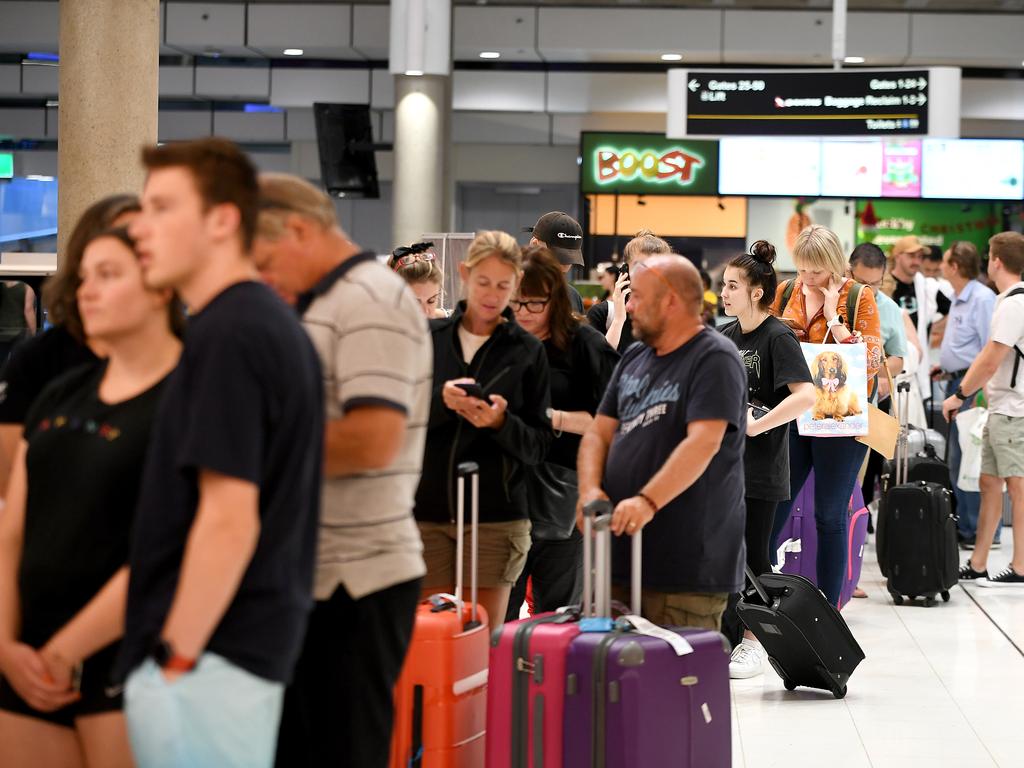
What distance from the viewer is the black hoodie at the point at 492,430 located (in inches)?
153

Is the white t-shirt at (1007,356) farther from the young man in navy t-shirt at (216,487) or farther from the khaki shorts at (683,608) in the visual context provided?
the young man in navy t-shirt at (216,487)

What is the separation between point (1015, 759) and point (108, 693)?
3351mm

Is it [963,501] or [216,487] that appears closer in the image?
[216,487]

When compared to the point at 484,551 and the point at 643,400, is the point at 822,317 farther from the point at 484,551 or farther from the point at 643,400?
the point at 484,551

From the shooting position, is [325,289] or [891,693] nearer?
[325,289]

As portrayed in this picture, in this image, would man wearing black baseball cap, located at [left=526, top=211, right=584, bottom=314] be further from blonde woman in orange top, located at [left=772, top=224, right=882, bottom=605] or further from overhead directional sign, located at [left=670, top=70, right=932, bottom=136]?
overhead directional sign, located at [left=670, top=70, right=932, bottom=136]

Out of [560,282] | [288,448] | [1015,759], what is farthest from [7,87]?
[288,448]

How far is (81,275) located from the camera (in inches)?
103

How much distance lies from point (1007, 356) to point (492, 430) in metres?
4.63

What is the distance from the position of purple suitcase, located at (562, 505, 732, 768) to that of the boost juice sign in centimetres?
1022

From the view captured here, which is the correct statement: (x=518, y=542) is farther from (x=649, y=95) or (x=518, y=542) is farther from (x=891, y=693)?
(x=649, y=95)

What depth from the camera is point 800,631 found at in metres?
5.26

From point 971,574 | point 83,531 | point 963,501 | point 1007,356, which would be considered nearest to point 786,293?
point 1007,356

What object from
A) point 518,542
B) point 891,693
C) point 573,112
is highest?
point 573,112
